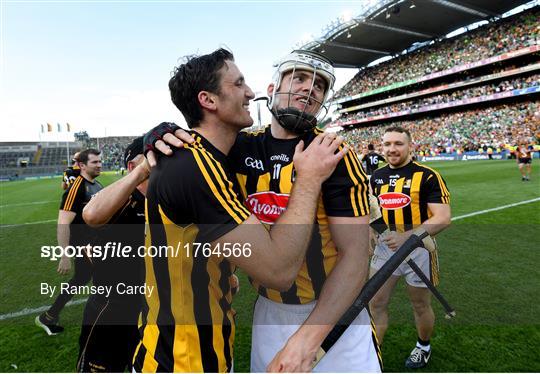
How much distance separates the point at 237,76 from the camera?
186 centimetres

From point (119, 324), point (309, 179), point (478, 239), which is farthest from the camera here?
point (478, 239)

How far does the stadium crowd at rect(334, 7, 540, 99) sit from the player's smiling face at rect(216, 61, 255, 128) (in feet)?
153

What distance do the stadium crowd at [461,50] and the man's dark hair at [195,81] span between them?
46.6m

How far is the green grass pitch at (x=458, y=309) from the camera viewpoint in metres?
3.53

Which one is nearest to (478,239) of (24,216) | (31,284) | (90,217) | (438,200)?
(438,200)

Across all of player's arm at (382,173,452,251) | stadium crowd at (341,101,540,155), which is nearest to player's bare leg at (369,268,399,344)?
player's arm at (382,173,452,251)

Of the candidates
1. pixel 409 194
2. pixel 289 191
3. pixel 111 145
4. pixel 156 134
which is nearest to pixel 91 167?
pixel 156 134

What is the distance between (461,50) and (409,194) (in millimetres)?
49752

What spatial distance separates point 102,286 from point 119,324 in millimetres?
452

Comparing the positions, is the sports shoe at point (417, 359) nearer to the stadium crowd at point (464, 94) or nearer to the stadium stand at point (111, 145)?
the stadium crowd at point (464, 94)

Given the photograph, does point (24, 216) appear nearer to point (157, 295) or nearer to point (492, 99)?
point (157, 295)

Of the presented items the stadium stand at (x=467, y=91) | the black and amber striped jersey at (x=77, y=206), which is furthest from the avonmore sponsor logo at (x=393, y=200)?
the stadium stand at (x=467, y=91)

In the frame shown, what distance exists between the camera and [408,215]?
420 cm

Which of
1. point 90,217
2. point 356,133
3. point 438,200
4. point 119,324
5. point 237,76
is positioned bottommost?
point 356,133
